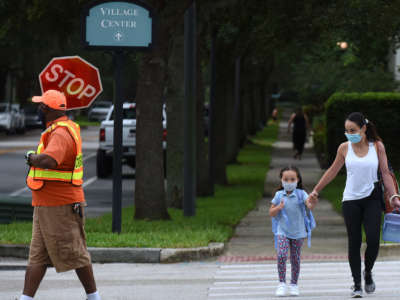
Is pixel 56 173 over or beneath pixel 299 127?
over

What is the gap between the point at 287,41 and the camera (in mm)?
23078

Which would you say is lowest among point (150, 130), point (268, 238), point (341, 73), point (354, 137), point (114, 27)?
point (268, 238)

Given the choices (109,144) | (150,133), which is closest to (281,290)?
(150,133)

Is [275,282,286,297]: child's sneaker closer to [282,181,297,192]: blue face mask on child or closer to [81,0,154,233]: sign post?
[282,181,297,192]: blue face mask on child

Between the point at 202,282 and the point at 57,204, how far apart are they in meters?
2.69

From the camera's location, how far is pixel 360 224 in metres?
8.96

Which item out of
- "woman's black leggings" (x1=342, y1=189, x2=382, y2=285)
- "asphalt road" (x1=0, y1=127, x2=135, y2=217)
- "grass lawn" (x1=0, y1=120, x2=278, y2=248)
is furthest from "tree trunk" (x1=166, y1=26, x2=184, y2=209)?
"woman's black leggings" (x1=342, y1=189, x2=382, y2=285)

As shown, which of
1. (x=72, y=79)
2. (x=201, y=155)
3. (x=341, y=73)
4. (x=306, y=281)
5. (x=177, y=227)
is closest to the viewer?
(x=306, y=281)

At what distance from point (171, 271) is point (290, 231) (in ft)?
7.79

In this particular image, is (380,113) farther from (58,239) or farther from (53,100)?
(58,239)

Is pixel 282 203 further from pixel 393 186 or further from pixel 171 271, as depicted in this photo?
pixel 171 271

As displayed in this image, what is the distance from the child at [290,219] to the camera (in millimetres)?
9008

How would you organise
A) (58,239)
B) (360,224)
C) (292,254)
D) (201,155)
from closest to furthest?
(58,239) → (360,224) → (292,254) → (201,155)

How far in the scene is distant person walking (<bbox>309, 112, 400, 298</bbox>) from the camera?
29.1ft
